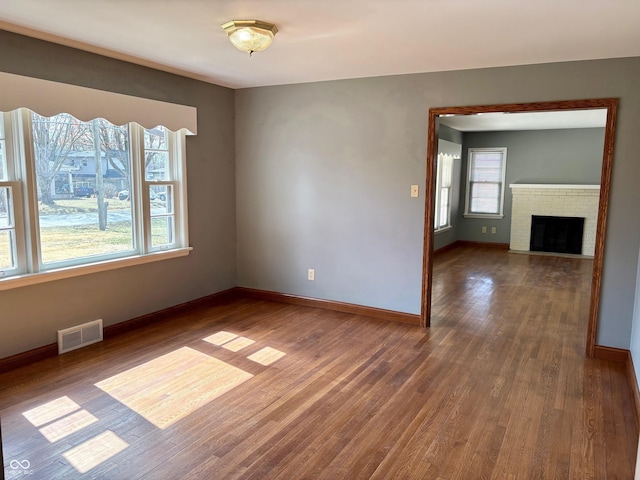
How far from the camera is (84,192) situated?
145 inches

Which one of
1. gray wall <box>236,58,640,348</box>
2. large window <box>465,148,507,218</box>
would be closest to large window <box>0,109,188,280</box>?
gray wall <box>236,58,640,348</box>

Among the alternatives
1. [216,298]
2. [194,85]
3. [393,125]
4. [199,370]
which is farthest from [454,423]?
[194,85]

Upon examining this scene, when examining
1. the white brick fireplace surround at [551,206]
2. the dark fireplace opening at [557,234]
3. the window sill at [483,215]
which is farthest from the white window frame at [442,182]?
the dark fireplace opening at [557,234]

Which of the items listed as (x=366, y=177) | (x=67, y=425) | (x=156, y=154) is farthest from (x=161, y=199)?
(x=67, y=425)

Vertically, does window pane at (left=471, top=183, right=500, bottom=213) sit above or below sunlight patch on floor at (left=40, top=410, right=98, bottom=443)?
above

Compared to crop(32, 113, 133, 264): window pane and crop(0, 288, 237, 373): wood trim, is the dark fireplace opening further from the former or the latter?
crop(32, 113, 133, 264): window pane

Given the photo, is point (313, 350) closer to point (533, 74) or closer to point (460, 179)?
point (533, 74)

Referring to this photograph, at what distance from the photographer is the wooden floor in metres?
2.28

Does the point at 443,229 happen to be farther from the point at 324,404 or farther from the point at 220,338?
the point at 324,404

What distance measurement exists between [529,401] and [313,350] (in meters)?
1.59

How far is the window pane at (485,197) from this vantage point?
9.12 meters

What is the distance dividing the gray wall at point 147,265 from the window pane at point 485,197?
19.0 feet

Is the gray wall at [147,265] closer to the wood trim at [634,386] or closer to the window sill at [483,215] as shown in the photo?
the wood trim at [634,386]

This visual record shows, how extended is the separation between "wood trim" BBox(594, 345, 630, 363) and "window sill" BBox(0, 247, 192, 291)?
367cm
